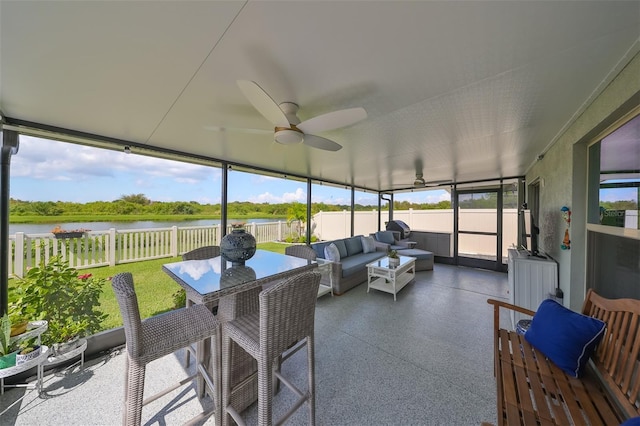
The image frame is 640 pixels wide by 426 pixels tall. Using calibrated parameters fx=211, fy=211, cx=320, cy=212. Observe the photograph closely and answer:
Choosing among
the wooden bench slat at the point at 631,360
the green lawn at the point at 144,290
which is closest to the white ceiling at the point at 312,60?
the wooden bench slat at the point at 631,360

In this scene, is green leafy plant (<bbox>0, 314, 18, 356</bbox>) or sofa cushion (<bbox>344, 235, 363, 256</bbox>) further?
sofa cushion (<bbox>344, 235, 363, 256</bbox>)

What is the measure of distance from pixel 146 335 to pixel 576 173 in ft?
12.3

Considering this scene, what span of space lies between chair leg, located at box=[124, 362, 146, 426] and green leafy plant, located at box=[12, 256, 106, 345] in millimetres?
1545

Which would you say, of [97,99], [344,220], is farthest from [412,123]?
[344,220]

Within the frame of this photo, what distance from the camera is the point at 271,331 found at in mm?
1181

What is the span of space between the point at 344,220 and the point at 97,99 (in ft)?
20.0

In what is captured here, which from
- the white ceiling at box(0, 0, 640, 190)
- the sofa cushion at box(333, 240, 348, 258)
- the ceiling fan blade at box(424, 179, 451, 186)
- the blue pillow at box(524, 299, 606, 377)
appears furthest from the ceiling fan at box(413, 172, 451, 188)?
the blue pillow at box(524, 299, 606, 377)

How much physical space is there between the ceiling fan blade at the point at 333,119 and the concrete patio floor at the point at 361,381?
6.95ft

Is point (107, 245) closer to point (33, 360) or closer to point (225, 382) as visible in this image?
point (33, 360)

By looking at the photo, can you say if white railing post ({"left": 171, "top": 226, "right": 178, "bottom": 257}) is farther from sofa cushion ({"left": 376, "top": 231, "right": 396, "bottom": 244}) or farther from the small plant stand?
sofa cushion ({"left": 376, "top": 231, "right": 396, "bottom": 244})

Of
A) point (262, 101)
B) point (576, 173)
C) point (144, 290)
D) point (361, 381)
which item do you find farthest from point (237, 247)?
point (576, 173)

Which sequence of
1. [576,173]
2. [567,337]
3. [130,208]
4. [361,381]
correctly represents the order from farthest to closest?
[130,208]
[576,173]
[361,381]
[567,337]

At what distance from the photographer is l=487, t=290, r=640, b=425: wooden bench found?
1.07 meters

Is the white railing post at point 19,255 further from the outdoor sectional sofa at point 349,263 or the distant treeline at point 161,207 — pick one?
the outdoor sectional sofa at point 349,263
